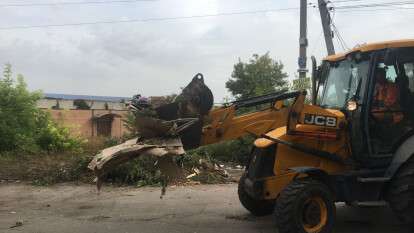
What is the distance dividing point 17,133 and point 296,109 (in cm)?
1120

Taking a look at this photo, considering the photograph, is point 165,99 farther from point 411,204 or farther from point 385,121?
point 411,204

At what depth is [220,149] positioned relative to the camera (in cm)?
1677

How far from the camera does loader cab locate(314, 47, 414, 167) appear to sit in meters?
7.90

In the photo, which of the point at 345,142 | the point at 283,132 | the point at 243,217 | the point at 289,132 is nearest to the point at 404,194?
the point at 345,142

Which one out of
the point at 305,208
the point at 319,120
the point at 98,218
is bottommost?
the point at 98,218

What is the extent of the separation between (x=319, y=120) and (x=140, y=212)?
400 centimetres

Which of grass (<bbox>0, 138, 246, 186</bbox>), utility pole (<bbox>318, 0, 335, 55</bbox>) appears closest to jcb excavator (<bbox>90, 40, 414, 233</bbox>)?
Answer: grass (<bbox>0, 138, 246, 186</bbox>)

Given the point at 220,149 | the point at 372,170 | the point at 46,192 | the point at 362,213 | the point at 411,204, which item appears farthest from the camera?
the point at 220,149

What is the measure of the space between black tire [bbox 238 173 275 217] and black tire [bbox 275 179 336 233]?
156cm

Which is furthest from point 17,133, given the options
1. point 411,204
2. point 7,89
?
point 411,204

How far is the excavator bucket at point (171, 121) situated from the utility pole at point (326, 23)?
15.5 m

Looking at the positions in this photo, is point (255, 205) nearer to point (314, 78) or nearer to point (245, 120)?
point (245, 120)

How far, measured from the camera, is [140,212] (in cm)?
1034

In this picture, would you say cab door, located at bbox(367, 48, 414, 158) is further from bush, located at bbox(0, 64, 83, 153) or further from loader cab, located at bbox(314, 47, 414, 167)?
bush, located at bbox(0, 64, 83, 153)
